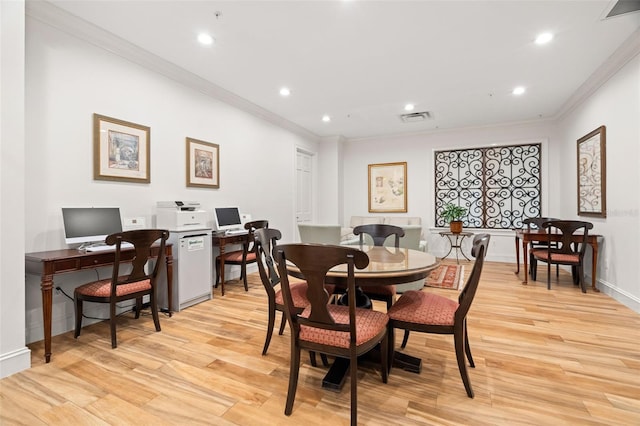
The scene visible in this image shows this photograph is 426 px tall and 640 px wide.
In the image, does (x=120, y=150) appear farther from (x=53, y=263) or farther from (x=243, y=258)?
(x=243, y=258)

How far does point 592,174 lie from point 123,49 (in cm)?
599

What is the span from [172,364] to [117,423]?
605 millimetres

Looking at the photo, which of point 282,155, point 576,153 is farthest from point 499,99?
point 282,155

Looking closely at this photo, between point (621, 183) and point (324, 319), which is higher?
point (621, 183)

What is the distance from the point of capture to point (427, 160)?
684cm

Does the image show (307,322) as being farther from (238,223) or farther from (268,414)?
(238,223)

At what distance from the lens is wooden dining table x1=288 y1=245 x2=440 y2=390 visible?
1811 mm

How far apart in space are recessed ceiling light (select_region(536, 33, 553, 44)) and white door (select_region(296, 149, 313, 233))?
4.41 metres

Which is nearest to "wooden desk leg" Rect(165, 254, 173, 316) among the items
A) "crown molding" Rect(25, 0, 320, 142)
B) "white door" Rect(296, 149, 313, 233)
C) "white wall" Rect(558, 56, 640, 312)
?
"crown molding" Rect(25, 0, 320, 142)

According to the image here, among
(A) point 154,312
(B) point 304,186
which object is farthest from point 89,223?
(B) point 304,186

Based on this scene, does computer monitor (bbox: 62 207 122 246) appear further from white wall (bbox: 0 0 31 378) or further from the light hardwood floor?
the light hardwood floor

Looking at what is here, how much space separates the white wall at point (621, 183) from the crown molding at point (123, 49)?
188 inches

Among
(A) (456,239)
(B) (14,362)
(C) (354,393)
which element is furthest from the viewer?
(A) (456,239)

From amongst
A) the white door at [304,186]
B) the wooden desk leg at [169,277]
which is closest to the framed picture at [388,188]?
the white door at [304,186]
